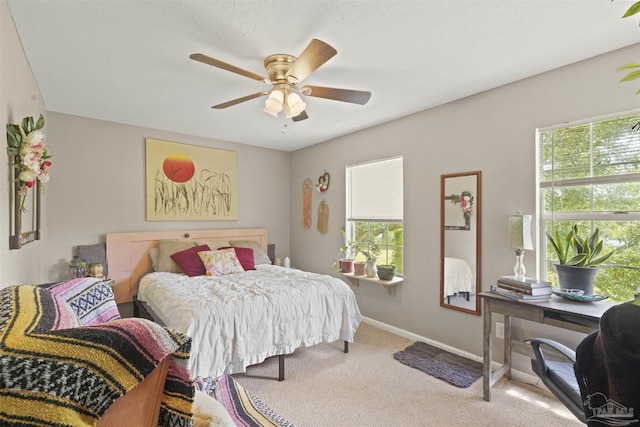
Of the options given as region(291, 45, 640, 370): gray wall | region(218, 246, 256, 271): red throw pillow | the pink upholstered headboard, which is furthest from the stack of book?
the pink upholstered headboard

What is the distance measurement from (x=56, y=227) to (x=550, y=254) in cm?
461

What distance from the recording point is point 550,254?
240cm

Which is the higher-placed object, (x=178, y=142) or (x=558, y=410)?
(x=178, y=142)

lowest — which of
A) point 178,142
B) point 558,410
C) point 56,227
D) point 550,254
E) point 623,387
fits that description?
point 558,410

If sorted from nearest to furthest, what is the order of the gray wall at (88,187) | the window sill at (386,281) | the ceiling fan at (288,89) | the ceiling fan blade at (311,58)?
the ceiling fan blade at (311,58), the ceiling fan at (288,89), the gray wall at (88,187), the window sill at (386,281)

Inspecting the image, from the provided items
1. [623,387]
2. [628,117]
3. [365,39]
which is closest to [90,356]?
[623,387]

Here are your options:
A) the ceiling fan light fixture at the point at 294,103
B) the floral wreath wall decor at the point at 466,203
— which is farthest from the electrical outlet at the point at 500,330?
the ceiling fan light fixture at the point at 294,103

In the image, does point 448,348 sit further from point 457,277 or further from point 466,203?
point 466,203

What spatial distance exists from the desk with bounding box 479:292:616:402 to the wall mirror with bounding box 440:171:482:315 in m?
0.42

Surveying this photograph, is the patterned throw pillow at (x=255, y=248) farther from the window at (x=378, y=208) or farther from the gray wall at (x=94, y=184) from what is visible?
the window at (x=378, y=208)

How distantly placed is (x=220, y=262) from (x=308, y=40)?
2.49 meters

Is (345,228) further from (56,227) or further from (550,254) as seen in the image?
(56,227)

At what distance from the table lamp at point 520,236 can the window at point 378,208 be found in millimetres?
1257

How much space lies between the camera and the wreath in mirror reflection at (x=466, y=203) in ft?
9.32
